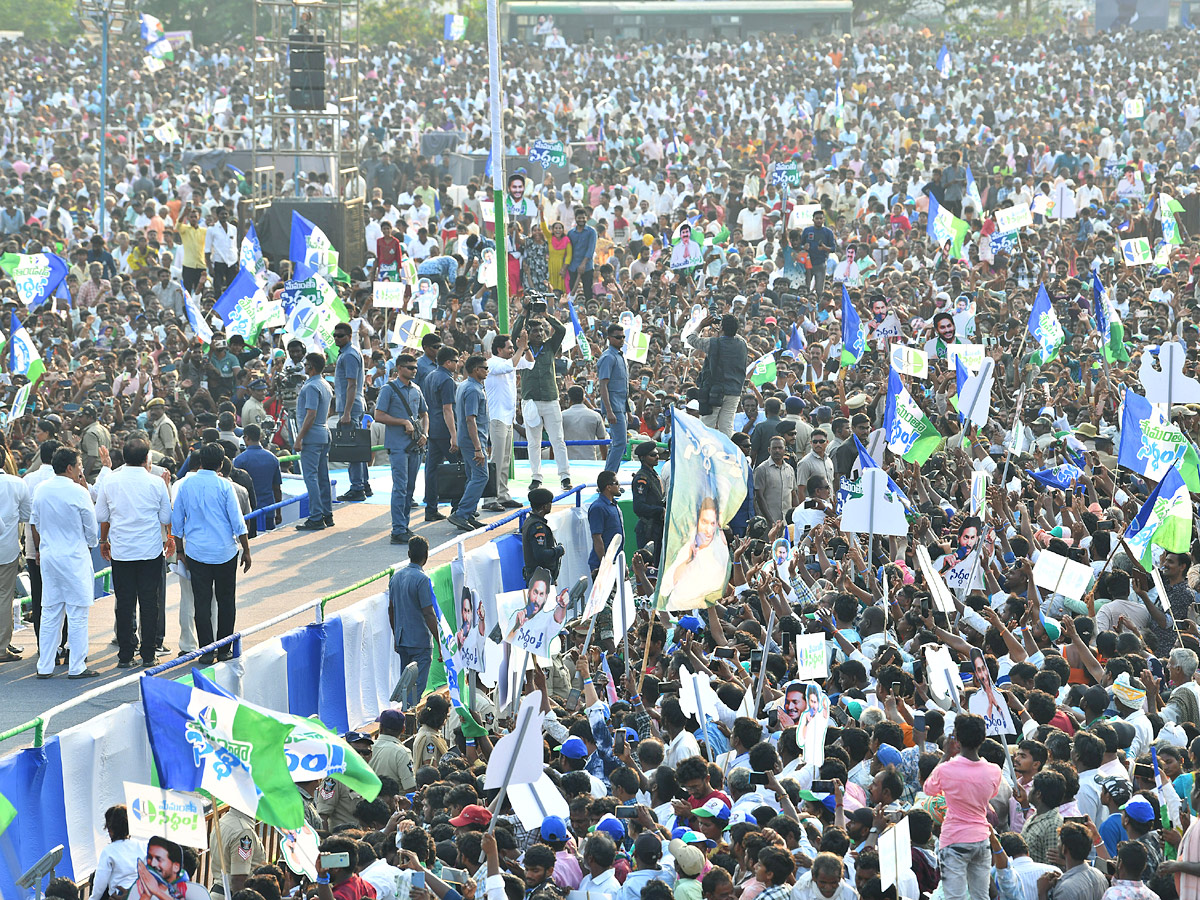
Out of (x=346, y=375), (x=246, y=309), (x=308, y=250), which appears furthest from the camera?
(x=308, y=250)

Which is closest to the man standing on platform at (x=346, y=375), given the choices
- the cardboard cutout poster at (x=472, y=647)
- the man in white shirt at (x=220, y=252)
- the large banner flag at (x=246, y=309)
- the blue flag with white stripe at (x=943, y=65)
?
the cardboard cutout poster at (x=472, y=647)

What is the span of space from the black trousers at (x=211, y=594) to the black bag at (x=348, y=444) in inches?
152

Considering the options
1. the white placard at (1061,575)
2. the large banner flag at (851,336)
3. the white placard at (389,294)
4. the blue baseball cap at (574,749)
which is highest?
the white placard at (389,294)

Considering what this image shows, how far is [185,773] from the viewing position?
26.7 feet

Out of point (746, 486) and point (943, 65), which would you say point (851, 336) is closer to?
point (746, 486)

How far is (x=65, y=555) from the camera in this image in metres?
11.2

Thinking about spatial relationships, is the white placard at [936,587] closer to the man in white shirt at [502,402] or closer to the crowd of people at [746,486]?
the crowd of people at [746,486]

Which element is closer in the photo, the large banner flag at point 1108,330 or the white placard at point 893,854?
the white placard at point 893,854

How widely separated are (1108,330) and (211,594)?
418 inches

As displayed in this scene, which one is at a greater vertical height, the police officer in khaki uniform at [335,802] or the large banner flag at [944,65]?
the large banner flag at [944,65]

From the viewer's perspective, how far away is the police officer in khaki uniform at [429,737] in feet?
33.4

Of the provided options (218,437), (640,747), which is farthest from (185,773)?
(218,437)

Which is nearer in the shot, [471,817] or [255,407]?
[471,817]

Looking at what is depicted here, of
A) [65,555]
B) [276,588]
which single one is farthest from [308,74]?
[65,555]
